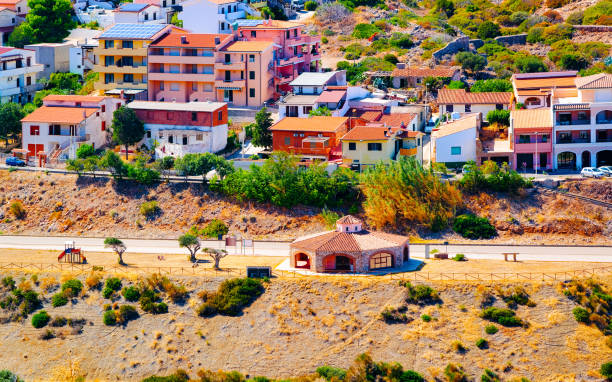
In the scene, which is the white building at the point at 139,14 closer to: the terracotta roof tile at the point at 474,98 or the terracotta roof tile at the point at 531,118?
the terracotta roof tile at the point at 474,98

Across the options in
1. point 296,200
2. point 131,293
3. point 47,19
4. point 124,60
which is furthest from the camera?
point 47,19

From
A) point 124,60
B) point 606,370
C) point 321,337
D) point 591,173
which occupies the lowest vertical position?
point 606,370

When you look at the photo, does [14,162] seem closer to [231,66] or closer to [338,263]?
[231,66]

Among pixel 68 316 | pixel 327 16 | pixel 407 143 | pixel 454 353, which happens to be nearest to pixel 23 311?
pixel 68 316

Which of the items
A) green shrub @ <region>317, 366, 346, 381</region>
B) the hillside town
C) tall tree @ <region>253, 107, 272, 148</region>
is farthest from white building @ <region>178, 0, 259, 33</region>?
green shrub @ <region>317, 366, 346, 381</region>

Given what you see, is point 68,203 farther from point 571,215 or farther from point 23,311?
point 571,215

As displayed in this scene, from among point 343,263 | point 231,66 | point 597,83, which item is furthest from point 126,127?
point 597,83

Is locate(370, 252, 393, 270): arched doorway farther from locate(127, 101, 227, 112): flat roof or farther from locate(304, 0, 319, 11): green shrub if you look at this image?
locate(304, 0, 319, 11): green shrub
